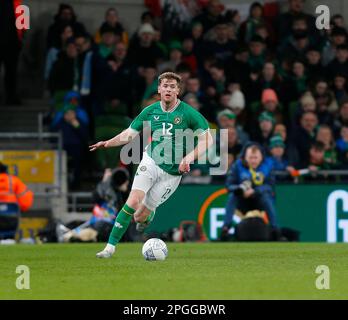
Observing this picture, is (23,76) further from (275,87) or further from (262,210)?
(262,210)

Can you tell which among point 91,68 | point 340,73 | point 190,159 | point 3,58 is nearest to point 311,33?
point 340,73

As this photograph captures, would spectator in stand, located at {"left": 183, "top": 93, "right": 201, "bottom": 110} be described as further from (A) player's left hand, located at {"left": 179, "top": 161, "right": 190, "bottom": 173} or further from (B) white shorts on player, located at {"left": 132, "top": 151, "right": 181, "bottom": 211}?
(A) player's left hand, located at {"left": 179, "top": 161, "right": 190, "bottom": 173}

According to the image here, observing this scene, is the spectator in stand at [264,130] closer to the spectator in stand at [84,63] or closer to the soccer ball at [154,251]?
the spectator in stand at [84,63]

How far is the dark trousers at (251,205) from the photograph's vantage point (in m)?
20.5

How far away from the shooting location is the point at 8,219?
66.6 ft

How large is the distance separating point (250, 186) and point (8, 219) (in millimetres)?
3951

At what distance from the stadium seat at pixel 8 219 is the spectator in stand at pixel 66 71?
414cm

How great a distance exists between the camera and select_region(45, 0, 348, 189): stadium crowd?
23.0m

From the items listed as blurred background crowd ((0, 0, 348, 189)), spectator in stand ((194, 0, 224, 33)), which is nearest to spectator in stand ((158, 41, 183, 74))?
blurred background crowd ((0, 0, 348, 189))

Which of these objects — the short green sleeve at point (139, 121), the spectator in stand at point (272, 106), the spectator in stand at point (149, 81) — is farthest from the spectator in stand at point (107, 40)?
the short green sleeve at point (139, 121)

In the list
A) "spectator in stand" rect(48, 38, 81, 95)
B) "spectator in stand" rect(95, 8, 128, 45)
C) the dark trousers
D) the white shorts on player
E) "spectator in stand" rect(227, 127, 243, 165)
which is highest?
"spectator in stand" rect(95, 8, 128, 45)

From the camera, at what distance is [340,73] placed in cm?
2481

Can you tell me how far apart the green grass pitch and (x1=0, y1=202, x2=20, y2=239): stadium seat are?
6.35 feet

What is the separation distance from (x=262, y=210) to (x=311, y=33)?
235 inches
